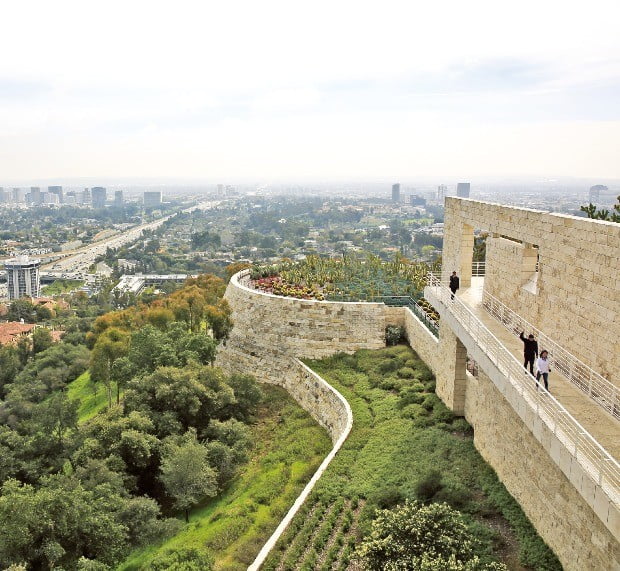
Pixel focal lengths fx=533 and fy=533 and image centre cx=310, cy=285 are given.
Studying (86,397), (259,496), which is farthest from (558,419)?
(86,397)

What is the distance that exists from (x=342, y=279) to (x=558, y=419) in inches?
658

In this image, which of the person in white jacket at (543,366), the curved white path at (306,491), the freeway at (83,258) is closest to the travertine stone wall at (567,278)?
the person in white jacket at (543,366)

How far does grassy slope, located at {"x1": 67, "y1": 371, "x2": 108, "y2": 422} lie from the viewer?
2308 cm

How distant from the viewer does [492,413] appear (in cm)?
1066

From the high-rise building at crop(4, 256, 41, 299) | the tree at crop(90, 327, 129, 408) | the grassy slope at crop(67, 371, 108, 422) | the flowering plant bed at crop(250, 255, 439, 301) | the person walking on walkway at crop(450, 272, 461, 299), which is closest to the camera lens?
the person walking on walkway at crop(450, 272, 461, 299)

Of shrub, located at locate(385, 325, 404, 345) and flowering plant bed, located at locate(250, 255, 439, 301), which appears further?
flowering plant bed, located at locate(250, 255, 439, 301)

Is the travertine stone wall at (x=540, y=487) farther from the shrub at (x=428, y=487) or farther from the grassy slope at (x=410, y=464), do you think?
the shrub at (x=428, y=487)

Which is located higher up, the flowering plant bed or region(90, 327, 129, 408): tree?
the flowering plant bed

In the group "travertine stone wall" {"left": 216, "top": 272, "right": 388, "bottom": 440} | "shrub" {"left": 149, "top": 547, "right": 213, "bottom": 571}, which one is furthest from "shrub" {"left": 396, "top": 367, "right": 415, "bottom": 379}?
"shrub" {"left": 149, "top": 547, "right": 213, "bottom": 571}

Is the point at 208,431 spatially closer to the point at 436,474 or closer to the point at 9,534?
the point at 9,534

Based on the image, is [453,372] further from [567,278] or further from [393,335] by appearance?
[393,335]

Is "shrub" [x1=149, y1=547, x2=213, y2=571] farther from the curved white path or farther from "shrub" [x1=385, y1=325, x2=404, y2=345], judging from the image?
"shrub" [x1=385, y1=325, x2=404, y2=345]

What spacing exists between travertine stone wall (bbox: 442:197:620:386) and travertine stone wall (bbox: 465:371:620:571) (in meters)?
1.69

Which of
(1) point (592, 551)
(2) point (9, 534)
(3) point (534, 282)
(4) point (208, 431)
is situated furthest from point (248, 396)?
(1) point (592, 551)
